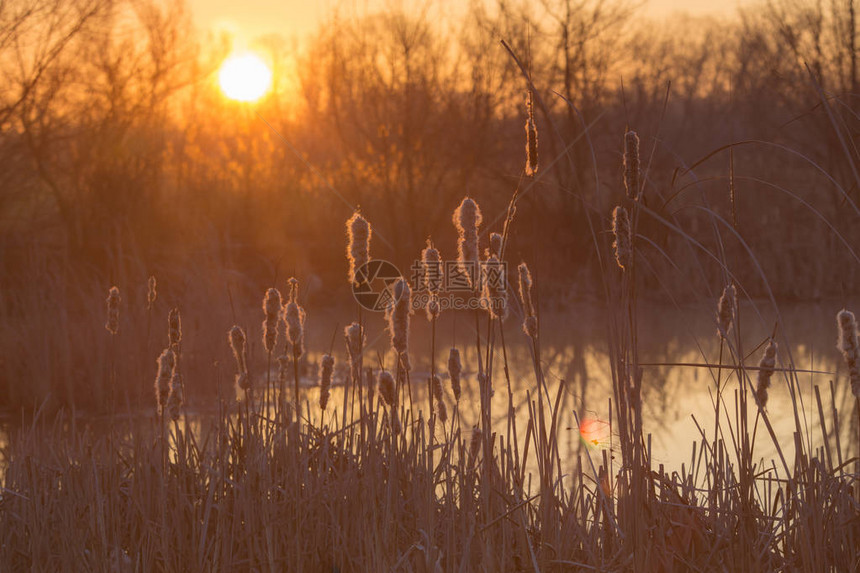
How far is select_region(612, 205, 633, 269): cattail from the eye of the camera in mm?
Result: 1457

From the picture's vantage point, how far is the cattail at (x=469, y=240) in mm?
1581

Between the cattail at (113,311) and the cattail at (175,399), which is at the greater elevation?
the cattail at (113,311)

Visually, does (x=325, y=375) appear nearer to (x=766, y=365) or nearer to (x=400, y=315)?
(x=400, y=315)

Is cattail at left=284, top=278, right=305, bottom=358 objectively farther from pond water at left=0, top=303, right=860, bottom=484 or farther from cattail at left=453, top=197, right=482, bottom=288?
pond water at left=0, top=303, right=860, bottom=484

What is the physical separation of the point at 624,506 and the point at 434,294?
570 mm

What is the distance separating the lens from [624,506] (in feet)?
5.57

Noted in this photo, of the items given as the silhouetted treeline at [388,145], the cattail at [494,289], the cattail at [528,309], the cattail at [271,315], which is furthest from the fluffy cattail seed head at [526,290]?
the silhouetted treeline at [388,145]

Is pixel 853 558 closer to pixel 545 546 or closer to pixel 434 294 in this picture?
pixel 545 546

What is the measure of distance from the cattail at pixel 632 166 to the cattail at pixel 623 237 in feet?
0.12

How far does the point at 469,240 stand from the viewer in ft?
5.32

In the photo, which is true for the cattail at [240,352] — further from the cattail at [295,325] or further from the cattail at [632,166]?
the cattail at [632,166]

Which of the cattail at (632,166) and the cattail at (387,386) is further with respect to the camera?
the cattail at (387,386)

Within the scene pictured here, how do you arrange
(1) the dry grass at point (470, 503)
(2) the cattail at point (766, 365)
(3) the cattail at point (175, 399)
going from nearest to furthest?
(1) the dry grass at point (470, 503) → (2) the cattail at point (766, 365) → (3) the cattail at point (175, 399)

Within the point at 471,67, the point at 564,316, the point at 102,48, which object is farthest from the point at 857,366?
the point at 471,67
